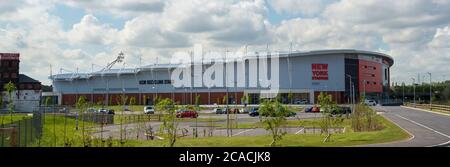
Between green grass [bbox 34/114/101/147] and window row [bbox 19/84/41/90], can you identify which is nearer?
green grass [bbox 34/114/101/147]

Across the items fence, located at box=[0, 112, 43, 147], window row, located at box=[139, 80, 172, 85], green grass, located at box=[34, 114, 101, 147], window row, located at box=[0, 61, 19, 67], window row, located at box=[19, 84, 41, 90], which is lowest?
green grass, located at box=[34, 114, 101, 147]

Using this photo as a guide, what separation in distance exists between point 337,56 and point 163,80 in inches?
1632

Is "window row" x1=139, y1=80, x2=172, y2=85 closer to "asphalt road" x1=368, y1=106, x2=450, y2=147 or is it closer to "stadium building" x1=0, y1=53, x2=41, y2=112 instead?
"stadium building" x1=0, y1=53, x2=41, y2=112

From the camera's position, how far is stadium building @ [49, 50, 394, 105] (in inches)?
4146

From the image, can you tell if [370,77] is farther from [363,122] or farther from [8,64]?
[363,122]

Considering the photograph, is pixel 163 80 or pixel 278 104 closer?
pixel 278 104

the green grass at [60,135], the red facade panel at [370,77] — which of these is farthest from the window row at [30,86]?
the red facade panel at [370,77]

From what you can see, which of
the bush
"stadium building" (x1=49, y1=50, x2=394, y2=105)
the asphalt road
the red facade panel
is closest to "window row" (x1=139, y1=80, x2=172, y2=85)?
"stadium building" (x1=49, y1=50, x2=394, y2=105)

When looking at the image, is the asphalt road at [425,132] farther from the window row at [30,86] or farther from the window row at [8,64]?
the window row at [30,86]

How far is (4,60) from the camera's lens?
80812 mm

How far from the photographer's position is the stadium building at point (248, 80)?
105 m
